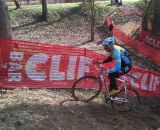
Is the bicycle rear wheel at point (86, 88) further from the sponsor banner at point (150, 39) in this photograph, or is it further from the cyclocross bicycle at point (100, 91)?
the sponsor banner at point (150, 39)

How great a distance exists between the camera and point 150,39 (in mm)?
23500

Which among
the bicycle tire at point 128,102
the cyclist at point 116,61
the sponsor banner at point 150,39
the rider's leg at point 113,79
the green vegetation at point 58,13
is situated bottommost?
the sponsor banner at point 150,39

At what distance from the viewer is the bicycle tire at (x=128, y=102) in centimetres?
1137

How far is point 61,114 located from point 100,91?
1.81 m

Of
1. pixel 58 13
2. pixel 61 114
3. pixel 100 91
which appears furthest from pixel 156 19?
pixel 61 114

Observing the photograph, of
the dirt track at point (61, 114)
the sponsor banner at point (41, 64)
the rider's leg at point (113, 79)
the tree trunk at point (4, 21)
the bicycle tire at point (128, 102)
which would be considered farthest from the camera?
the tree trunk at point (4, 21)

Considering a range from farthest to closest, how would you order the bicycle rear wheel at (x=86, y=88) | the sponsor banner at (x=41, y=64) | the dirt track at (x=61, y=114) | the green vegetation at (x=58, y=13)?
1. the green vegetation at (x=58, y=13)
2. the sponsor banner at (x=41, y=64)
3. the bicycle rear wheel at (x=86, y=88)
4. the dirt track at (x=61, y=114)

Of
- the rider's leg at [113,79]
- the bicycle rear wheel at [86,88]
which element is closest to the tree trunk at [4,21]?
the bicycle rear wheel at [86,88]

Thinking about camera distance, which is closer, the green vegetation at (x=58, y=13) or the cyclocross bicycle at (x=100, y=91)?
the cyclocross bicycle at (x=100, y=91)

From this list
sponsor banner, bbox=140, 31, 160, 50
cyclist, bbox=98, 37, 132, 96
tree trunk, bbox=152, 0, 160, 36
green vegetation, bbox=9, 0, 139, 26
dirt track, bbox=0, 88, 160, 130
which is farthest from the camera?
green vegetation, bbox=9, 0, 139, 26

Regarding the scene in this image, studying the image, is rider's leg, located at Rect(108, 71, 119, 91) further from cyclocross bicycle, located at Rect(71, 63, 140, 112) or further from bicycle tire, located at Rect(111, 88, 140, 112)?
bicycle tire, located at Rect(111, 88, 140, 112)

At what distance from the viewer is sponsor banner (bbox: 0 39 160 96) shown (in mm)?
11586

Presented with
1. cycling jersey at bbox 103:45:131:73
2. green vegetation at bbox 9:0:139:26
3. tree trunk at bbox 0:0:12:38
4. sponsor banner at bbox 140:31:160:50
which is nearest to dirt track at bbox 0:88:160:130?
cycling jersey at bbox 103:45:131:73

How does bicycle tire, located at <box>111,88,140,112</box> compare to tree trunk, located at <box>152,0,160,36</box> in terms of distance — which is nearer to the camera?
bicycle tire, located at <box>111,88,140,112</box>
